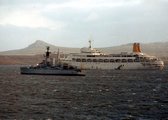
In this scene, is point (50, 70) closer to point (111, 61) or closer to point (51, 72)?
point (51, 72)

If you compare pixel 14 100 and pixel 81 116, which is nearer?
pixel 81 116

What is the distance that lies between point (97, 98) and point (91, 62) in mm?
128309

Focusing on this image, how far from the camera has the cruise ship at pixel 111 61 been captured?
602 ft

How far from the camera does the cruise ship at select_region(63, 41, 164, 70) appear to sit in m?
183

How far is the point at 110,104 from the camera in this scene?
2014 inches

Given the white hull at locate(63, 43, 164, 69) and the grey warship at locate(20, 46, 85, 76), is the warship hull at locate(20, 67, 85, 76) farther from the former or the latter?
the white hull at locate(63, 43, 164, 69)

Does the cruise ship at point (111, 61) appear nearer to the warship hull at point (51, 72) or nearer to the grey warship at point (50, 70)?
the grey warship at point (50, 70)

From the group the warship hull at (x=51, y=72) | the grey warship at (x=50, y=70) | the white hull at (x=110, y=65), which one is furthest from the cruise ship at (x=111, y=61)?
the warship hull at (x=51, y=72)

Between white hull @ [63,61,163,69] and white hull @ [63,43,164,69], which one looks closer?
white hull @ [63,43,164,69]

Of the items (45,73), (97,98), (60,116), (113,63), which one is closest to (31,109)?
(60,116)

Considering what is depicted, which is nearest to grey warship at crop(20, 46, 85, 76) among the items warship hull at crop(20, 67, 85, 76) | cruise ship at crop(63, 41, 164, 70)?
warship hull at crop(20, 67, 85, 76)

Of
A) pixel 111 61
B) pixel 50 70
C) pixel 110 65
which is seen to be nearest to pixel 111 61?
pixel 111 61

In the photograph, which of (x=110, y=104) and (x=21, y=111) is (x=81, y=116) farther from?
(x=110, y=104)

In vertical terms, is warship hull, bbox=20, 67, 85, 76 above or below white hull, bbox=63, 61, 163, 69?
below
